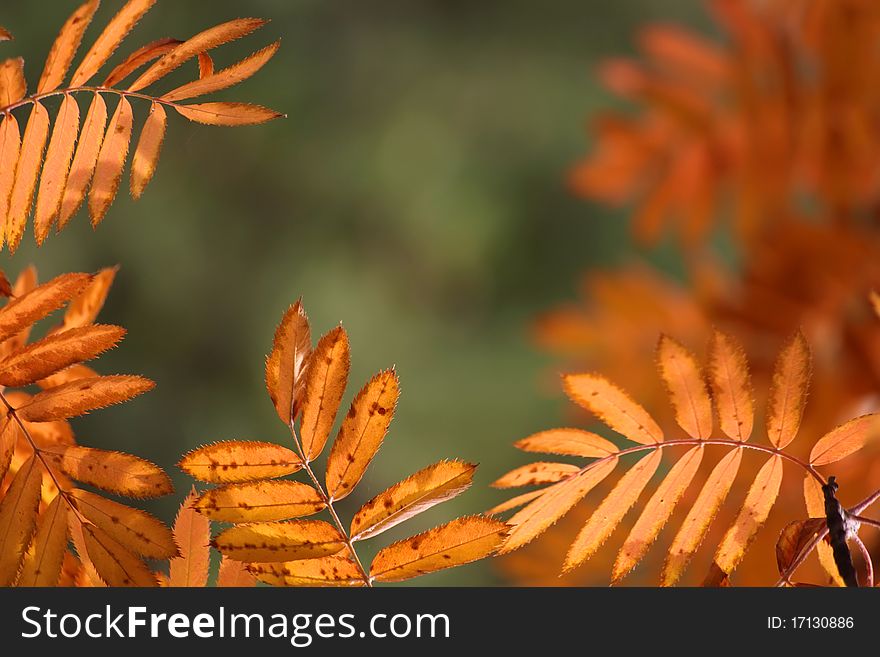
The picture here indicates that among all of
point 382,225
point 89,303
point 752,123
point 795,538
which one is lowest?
point 795,538

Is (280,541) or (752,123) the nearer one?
(280,541)

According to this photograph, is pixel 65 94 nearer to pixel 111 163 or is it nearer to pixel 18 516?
pixel 111 163

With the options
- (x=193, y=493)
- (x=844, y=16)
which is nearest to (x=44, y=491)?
(x=193, y=493)

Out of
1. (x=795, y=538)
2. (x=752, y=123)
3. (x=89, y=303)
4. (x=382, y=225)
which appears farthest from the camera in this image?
(x=382, y=225)

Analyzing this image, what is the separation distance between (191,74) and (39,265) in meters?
0.55

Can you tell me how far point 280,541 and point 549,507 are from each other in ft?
0.32

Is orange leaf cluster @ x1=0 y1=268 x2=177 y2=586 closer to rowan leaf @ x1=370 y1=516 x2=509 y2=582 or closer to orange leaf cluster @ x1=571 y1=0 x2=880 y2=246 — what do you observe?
rowan leaf @ x1=370 y1=516 x2=509 y2=582

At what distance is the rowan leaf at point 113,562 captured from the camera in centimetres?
30

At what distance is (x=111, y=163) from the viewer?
334 millimetres

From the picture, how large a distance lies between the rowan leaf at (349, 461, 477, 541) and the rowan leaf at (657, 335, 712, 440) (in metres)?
0.09

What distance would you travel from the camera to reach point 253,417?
2.01m

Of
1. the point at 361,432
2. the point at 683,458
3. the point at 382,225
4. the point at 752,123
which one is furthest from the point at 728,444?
the point at 382,225

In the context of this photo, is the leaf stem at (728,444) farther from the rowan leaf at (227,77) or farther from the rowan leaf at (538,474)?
the rowan leaf at (227,77)

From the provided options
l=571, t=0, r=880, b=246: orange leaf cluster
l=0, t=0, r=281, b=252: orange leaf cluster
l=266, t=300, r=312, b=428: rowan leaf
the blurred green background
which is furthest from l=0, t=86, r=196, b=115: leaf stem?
the blurred green background
